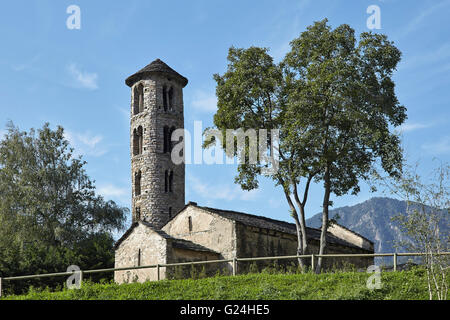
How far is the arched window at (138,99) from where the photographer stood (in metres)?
54.2

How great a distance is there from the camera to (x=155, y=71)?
52.9 meters

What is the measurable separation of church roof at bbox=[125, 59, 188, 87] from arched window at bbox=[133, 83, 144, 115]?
851 mm

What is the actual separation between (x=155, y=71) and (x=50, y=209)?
55.9ft

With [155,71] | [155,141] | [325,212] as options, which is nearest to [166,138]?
[155,141]

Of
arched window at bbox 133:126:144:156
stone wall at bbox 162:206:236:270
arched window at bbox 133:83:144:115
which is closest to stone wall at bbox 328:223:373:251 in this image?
stone wall at bbox 162:206:236:270

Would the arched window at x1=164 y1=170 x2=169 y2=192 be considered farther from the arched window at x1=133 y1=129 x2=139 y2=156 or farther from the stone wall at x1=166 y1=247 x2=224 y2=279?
the stone wall at x1=166 y1=247 x2=224 y2=279

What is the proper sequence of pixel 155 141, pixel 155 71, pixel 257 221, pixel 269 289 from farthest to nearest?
pixel 155 71, pixel 155 141, pixel 257 221, pixel 269 289

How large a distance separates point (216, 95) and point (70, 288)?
15205mm

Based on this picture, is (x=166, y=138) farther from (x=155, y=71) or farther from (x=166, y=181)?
(x=155, y=71)

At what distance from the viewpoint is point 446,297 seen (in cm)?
1806

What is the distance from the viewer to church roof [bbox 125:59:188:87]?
2095 inches

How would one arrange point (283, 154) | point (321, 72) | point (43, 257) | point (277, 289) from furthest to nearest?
1. point (43, 257)
2. point (283, 154)
3. point (321, 72)
4. point (277, 289)

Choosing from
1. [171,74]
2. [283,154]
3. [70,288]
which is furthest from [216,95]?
[171,74]
